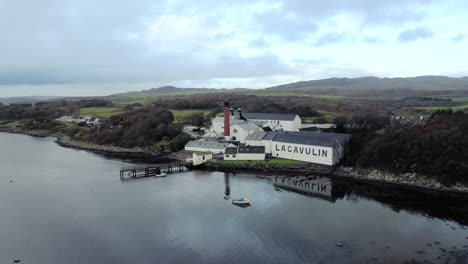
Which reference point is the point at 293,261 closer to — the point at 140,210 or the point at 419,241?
the point at 419,241

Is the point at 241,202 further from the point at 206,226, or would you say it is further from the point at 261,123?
the point at 261,123

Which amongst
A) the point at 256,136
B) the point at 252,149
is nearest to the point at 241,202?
the point at 252,149

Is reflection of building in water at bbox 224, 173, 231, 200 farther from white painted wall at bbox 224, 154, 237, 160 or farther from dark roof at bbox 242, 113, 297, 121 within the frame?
dark roof at bbox 242, 113, 297, 121

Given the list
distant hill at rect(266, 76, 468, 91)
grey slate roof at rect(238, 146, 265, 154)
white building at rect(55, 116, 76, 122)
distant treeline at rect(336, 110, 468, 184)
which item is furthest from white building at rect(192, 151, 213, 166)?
distant hill at rect(266, 76, 468, 91)

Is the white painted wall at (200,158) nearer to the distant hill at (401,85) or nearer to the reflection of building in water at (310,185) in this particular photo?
the reflection of building in water at (310,185)

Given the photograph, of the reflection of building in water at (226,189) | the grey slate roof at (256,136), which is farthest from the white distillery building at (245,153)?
the reflection of building in water at (226,189)

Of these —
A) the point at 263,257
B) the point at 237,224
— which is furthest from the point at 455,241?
the point at 237,224
